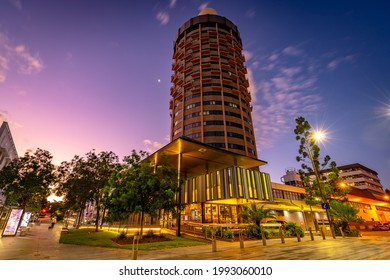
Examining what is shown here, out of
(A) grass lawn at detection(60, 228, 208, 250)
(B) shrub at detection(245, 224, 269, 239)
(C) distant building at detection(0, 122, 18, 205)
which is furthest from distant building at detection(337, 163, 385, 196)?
(C) distant building at detection(0, 122, 18, 205)

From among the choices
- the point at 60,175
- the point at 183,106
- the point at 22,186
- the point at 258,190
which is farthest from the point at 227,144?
the point at 22,186

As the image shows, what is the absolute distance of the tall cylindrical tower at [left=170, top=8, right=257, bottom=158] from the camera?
52969mm

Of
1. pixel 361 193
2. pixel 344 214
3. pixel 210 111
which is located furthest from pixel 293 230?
pixel 210 111

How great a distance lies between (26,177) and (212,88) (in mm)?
47393

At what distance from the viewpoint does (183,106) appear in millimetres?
58969

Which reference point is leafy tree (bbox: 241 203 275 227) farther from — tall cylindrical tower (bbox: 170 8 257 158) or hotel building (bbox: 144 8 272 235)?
tall cylindrical tower (bbox: 170 8 257 158)

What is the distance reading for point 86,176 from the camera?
26.0m

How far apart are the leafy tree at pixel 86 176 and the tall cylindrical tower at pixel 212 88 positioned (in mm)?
28080

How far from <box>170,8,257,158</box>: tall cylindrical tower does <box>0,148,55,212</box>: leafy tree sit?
33059 millimetres

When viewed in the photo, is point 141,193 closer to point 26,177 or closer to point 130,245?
point 130,245
